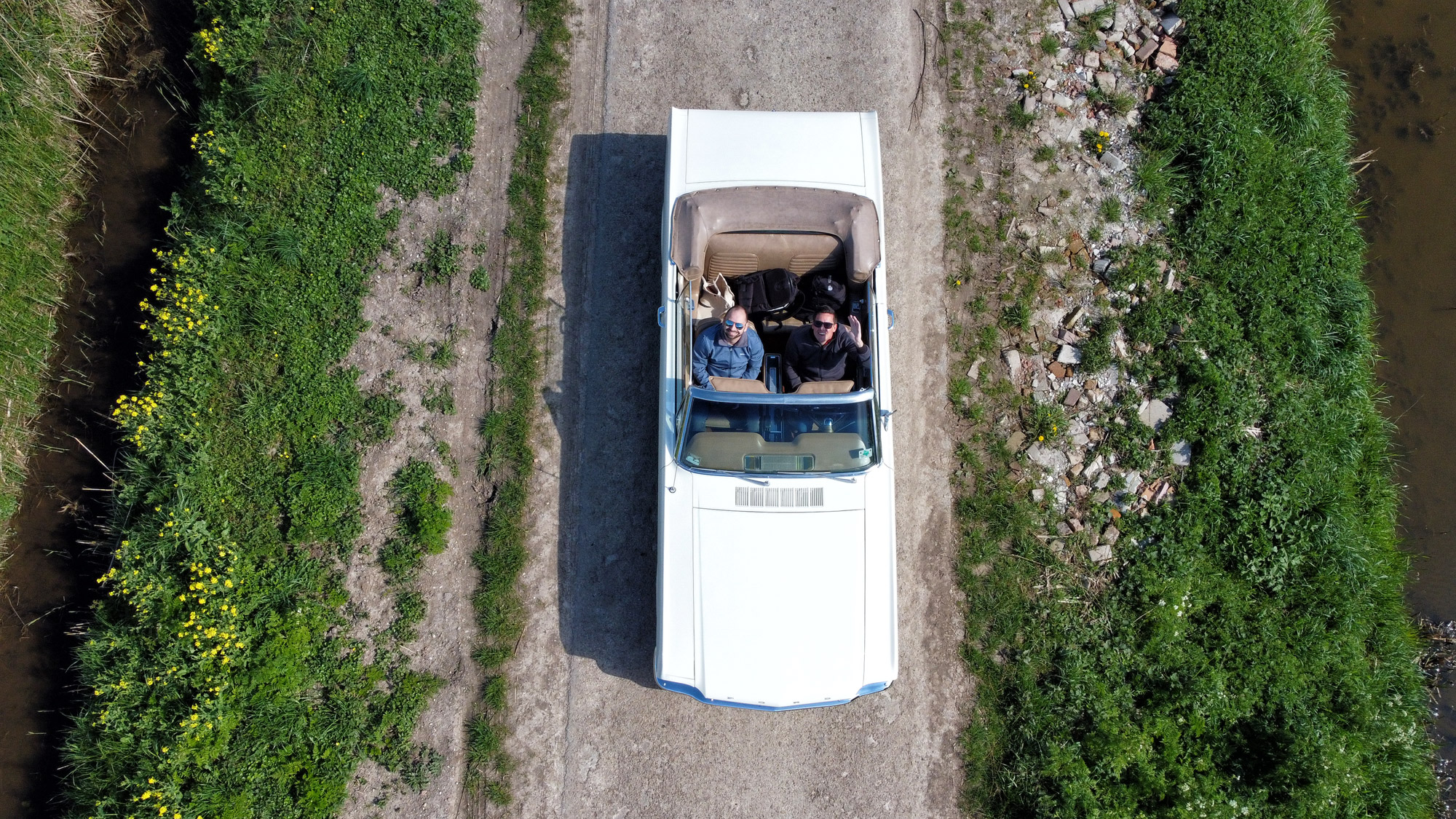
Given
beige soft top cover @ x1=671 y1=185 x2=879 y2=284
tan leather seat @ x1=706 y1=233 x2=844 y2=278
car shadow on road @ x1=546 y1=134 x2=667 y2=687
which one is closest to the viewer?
beige soft top cover @ x1=671 y1=185 x2=879 y2=284

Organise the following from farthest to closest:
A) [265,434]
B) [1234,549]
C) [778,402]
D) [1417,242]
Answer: [1417,242], [1234,549], [265,434], [778,402]

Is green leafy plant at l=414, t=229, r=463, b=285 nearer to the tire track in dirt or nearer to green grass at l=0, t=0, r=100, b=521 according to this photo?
the tire track in dirt

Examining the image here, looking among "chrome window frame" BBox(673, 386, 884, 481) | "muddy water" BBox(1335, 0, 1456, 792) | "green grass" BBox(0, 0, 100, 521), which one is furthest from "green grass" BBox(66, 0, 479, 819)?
"muddy water" BBox(1335, 0, 1456, 792)

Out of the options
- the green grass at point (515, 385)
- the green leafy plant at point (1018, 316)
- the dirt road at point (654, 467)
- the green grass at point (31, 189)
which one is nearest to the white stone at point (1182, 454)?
the green leafy plant at point (1018, 316)

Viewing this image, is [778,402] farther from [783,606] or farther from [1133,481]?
[1133,481]

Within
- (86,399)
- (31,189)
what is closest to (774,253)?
(86,399)

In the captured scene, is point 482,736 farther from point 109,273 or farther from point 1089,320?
point 1089,320
